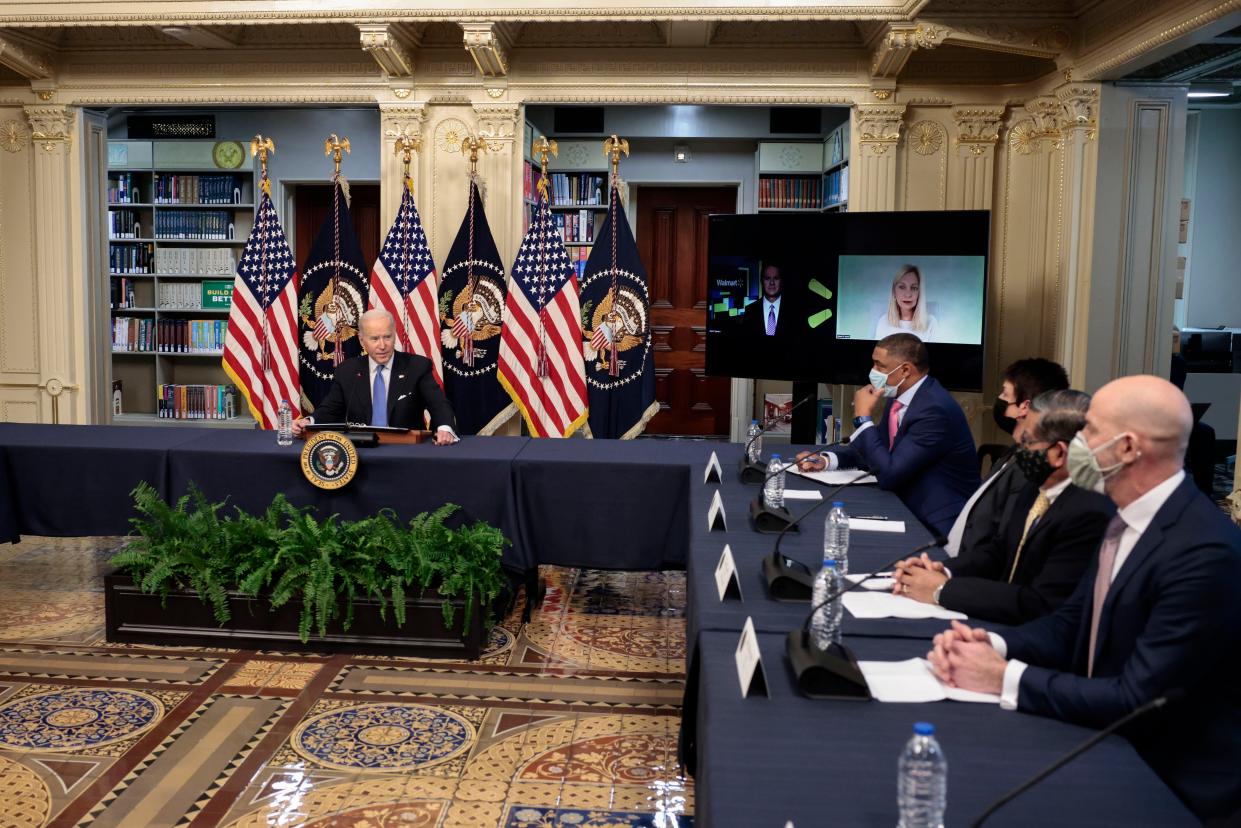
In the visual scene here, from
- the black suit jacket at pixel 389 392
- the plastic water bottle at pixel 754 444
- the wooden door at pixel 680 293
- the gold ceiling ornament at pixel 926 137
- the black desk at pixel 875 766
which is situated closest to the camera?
the black desk at pixel 875 766

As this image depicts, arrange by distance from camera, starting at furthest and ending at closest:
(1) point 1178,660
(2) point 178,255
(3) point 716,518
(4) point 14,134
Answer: (2) point 178,255 < (4) point 14,134 < (3) point 716,518 < (1) point 1178,660

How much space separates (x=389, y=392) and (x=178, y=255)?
606 cm

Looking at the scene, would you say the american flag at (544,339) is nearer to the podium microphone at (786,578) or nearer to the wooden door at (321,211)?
the podium microphone at (786,578)

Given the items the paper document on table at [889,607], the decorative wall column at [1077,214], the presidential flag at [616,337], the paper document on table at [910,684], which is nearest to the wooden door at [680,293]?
the presidential flag at [616,337]

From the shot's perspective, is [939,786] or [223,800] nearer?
[939,786]

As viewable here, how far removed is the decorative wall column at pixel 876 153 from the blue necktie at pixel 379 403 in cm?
313

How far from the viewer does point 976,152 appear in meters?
6.70

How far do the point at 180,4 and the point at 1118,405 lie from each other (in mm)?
5959

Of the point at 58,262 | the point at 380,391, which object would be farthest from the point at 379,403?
the point at 58,262

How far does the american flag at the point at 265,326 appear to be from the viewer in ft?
22.6

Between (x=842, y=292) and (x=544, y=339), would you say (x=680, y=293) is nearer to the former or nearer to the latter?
(x=544, y=339)

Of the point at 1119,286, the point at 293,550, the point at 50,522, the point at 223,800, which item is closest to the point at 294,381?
the point at 50,522

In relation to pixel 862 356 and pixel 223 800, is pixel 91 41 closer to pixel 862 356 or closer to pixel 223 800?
pixel 862 356

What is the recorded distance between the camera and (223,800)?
10.2ft
